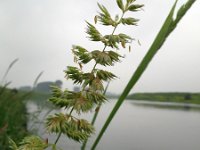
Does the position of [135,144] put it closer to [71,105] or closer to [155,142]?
[155,142]

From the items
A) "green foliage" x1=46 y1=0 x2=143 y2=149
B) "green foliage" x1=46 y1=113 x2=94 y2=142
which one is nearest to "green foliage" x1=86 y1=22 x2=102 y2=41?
"green foliage" x1=46 y1=0 x2=143 y2=149

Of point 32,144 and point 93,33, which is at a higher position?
point 93,33

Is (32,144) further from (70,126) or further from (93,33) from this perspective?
(93,33)

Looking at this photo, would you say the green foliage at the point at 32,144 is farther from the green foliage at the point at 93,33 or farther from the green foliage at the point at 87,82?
the green foliage at the point at 93,33

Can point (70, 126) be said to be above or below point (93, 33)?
below

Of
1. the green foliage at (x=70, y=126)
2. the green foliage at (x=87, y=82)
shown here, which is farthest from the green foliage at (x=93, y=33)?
the green foliage at (x=70, y=126)

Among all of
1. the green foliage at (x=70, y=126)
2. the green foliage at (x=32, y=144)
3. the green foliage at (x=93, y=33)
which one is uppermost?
the green foliage at (x=93, y=33)

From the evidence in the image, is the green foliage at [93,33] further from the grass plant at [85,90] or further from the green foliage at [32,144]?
the green foliage at [32,144]

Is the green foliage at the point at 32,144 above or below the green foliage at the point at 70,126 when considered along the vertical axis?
below

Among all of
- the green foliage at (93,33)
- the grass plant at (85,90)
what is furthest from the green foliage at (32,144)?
the green foliage at (93,33)

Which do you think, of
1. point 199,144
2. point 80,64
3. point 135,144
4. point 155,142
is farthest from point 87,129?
point 199,144

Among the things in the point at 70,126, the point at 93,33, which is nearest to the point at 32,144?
the point at 70,126
